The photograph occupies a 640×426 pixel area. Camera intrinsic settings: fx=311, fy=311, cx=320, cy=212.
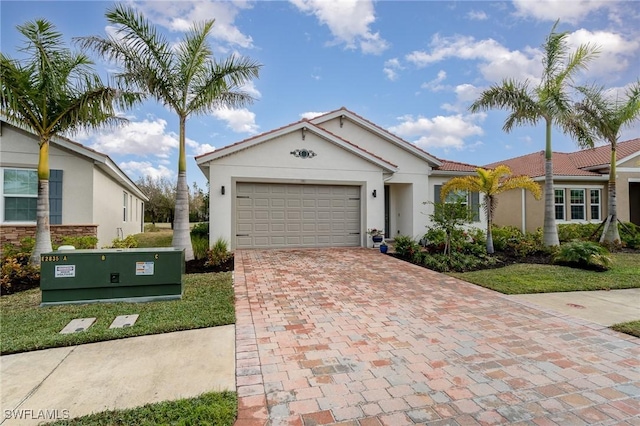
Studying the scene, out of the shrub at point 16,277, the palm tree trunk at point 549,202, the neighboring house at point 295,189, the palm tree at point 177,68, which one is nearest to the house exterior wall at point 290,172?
the neighboring house at point 295,189

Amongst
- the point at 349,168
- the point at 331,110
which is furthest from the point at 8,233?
the point at 331,110

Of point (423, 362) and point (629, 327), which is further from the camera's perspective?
point (629, 327)

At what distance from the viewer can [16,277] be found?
25.3 ft

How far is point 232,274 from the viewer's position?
8461mm

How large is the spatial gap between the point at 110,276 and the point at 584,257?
12.7m

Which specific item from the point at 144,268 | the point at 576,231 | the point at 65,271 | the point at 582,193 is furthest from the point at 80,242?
the point at 582,193

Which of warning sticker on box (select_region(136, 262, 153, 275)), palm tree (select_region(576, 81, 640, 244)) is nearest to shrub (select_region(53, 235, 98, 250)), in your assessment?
warning sticker on box (select_region(136, 262, 153, 275))

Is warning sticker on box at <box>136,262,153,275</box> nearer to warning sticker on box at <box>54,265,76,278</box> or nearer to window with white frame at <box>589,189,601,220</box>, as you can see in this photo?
warning sticker on box at <box>54,265,76,278</box>

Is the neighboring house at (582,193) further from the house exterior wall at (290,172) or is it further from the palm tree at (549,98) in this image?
the house exterior wall at (290,172)

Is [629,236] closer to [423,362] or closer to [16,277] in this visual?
[423,362]

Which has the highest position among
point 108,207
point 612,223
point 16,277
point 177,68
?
point 177,68

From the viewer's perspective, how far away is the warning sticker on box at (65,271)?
588 centimetres

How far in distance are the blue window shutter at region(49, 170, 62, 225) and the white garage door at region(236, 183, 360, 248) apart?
19.6 ft

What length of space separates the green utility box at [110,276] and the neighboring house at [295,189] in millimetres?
5207
